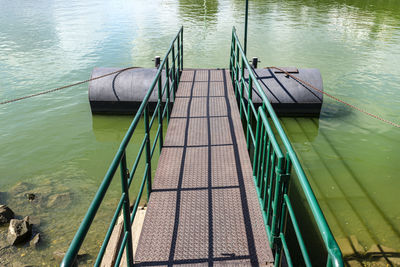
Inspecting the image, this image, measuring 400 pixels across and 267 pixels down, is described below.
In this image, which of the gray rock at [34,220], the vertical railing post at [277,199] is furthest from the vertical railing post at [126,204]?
the gray rock at [34,220]

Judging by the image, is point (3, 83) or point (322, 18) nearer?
point (3, 83)

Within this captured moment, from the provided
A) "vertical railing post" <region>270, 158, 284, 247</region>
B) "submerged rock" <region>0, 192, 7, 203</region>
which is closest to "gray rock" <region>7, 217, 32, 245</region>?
"submerged rock" <region>0, 192, 7, 203</region>

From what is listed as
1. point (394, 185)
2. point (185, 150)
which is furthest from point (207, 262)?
point (394, 185)

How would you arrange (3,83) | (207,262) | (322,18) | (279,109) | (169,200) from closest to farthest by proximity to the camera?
(207,262) < (169,200) < (279,109) < (3,83) < (322,18)

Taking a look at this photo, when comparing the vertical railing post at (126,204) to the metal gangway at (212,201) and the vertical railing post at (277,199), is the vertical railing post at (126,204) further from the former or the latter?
the vertical railing post at (277,199)

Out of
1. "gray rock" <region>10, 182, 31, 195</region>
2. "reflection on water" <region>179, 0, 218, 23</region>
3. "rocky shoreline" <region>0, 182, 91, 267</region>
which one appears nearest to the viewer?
"rocky shoreline" <region>0, 182, 91, 267</region>

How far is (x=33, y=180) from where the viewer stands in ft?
20.7

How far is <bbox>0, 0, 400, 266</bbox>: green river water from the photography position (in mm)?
5410

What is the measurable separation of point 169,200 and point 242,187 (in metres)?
0.82

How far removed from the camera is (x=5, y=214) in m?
5.17

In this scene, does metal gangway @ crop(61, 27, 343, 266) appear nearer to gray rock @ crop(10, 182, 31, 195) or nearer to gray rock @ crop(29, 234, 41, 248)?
gray rock @ crop(29, 234, 41, 248)

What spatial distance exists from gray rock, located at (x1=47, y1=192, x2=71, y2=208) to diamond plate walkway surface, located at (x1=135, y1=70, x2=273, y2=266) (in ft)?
6.53

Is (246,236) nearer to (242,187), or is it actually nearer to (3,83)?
(242,187)

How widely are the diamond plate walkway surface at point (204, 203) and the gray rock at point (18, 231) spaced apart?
2.12 m
